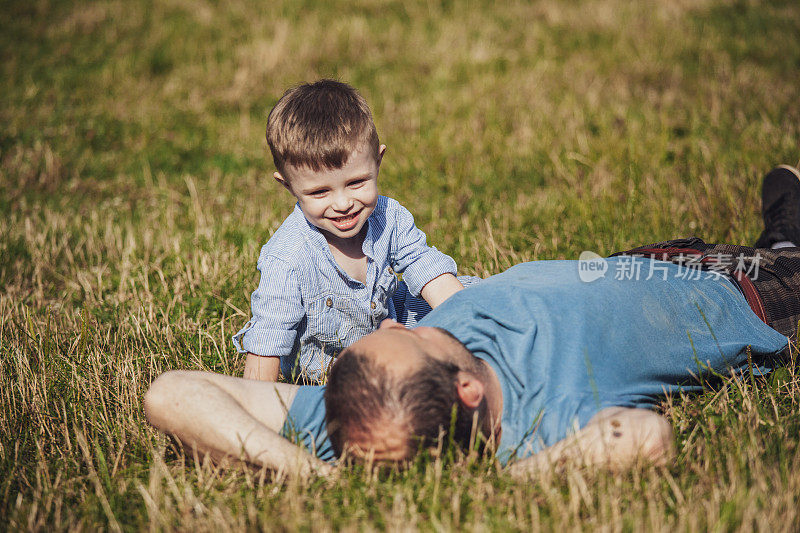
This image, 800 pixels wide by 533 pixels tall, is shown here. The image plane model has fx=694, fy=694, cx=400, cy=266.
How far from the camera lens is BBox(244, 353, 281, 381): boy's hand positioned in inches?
121

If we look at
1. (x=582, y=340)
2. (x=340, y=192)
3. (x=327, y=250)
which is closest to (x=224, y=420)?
(x=327, y=250)

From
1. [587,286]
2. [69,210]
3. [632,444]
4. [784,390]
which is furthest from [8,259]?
[784,390]

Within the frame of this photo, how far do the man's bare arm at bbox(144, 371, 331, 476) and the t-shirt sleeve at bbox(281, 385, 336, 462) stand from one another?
5 centimetres

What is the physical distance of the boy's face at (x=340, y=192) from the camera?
118 inches

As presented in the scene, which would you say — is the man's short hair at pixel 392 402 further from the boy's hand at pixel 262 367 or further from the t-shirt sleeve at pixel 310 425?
the boy's hand at pixel 262 367

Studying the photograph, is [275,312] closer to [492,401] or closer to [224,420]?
[224,420]

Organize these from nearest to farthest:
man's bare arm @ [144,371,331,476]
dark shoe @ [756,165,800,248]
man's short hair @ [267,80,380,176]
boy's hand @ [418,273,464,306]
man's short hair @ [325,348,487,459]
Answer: man's short hair @ [325,348,487,459] < man's bare arm @ [144,371,331,476] < man's short hair @ [267,80,380,176] < boy's hand @ [418,273,464,306] < dark shoe @ [756,165,800,248]

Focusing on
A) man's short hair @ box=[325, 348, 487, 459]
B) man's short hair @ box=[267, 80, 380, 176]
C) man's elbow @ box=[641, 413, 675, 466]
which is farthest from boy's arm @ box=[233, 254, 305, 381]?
man's elbow @ box=[641, 413, 675, 466]

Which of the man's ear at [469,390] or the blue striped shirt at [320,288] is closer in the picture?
the man's ear at [469,390]

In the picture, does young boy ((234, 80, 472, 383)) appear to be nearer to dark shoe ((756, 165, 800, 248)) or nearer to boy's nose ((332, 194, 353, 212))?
boy's nose ((332, 194, 353, 212))

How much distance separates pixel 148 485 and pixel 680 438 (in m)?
2.05

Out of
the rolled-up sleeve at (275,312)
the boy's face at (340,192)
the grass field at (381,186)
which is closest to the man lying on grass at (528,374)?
the grass field at (381,186)

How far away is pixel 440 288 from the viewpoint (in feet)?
11.3

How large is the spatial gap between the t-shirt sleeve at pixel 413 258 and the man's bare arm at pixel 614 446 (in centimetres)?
121
